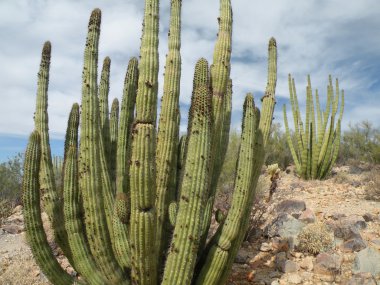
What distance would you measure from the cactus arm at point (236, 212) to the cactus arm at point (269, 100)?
0.31 m

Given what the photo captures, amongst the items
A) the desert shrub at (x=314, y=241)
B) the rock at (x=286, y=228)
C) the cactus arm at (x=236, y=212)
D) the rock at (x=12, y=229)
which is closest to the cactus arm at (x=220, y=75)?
the cactus arm at (x=236, y=212)

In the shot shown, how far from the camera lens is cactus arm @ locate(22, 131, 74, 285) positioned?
4543mm

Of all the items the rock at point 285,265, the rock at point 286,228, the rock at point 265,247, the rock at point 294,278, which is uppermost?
the rock at point 286,228

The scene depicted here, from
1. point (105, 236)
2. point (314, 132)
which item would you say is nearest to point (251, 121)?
point (105, 236)

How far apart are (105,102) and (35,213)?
1.61 meters

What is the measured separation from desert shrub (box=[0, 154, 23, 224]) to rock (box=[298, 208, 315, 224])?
342 inches

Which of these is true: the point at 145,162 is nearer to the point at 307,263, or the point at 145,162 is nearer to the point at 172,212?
the point at 172,212

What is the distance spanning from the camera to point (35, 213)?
4.64 m

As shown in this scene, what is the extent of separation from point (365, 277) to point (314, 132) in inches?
295

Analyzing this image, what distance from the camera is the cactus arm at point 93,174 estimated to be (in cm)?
428

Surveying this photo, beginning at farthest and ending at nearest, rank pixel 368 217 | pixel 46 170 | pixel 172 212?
pixel 368 217
pixel 46 170
pixel 172 212

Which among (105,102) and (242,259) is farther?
(242,259)

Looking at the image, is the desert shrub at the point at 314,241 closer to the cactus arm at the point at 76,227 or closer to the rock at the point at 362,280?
the rock at the point at 362,280

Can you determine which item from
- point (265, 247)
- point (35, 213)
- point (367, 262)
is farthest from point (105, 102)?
point (367, 262)
